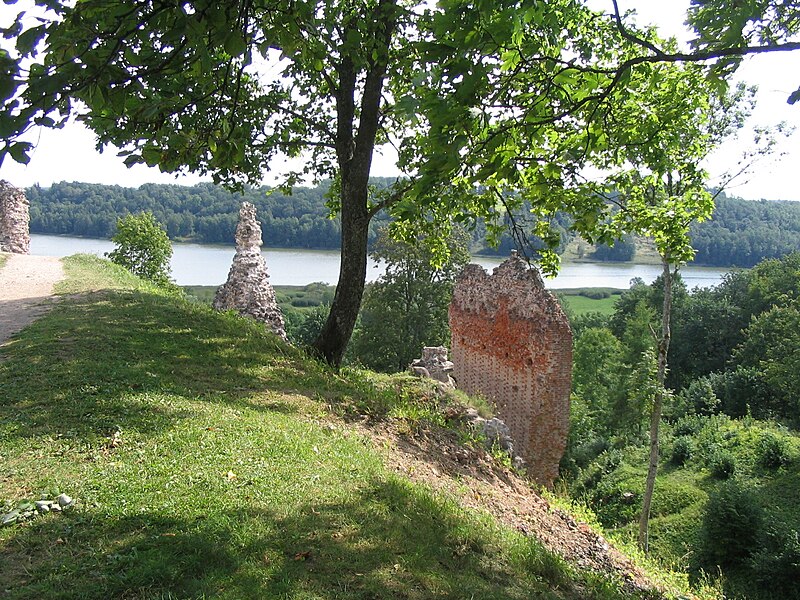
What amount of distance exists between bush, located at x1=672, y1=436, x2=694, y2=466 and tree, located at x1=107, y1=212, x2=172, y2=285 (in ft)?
73.4

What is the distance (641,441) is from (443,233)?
19213mm

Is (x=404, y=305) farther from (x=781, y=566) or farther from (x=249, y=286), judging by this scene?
(x=781, y=566)

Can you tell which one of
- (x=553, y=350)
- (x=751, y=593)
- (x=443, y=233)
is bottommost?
(x=751, y=593)

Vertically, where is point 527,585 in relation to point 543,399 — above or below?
above

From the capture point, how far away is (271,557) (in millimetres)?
3670

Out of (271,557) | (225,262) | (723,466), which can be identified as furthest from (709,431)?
(225,262)

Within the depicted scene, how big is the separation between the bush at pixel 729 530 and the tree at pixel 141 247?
931 inches

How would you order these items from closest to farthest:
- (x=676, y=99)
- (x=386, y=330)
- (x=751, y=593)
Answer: (x=676, y=99) < (x=751, y=593) < (x=386, y=330)

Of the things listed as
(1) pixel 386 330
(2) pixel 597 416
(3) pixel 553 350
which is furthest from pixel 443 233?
(2) pixel 597 416

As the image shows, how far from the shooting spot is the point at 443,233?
434 inches

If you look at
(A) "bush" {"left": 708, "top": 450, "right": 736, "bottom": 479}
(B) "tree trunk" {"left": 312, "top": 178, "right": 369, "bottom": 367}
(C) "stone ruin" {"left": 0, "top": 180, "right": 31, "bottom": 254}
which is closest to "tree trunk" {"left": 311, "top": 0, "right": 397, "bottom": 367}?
(B) "tree trunk" {"left": 312, "top": 178, "right": 369, "bottom": 367}

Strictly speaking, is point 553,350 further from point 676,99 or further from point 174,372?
point 174,372

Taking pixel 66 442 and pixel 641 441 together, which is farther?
pixel 641 441

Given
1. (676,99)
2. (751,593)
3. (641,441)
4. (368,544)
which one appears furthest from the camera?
(641,441)
